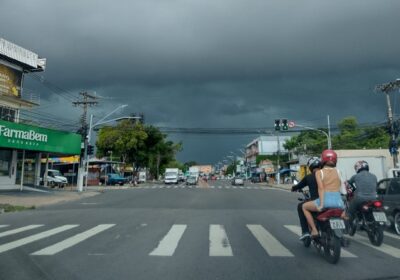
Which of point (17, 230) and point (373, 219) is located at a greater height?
point (373, 219)

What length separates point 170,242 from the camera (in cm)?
898

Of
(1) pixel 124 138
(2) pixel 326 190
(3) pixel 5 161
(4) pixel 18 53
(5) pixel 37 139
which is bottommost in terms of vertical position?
(2) pixel 326 190

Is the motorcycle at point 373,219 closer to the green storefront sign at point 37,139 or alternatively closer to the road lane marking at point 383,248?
the road lane marking at point 383,248

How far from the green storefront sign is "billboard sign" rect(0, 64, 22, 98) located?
5267 millimetres

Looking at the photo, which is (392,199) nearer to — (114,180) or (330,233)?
(330,233)

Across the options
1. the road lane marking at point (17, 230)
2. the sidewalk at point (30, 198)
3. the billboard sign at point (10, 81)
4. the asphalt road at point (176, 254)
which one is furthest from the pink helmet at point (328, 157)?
the billboard sign at point (10, 81)

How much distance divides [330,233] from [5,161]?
29.1 m

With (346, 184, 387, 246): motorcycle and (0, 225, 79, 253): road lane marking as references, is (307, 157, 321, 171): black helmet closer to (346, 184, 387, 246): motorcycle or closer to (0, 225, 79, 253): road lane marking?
(346, 184, 387, 246): motorcycle

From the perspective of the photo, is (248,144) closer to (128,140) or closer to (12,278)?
(128,140)

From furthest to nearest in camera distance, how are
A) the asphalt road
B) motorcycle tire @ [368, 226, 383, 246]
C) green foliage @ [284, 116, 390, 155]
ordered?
green foliage @ [284, 116, 390, 155]
motorcycle tire @ [368, 226, 383, 246]
the asphalt road

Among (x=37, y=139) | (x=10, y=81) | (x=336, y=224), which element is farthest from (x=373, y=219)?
(x=10, y=81)

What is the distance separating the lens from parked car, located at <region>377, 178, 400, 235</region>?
10.7m

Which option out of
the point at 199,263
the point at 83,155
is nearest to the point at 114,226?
the point at 199,263

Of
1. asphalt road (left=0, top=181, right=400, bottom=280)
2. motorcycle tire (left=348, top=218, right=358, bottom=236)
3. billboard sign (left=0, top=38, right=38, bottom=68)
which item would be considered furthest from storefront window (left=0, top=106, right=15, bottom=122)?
motorcycle tire (left=348, top=218, right=358, bottom=236)
